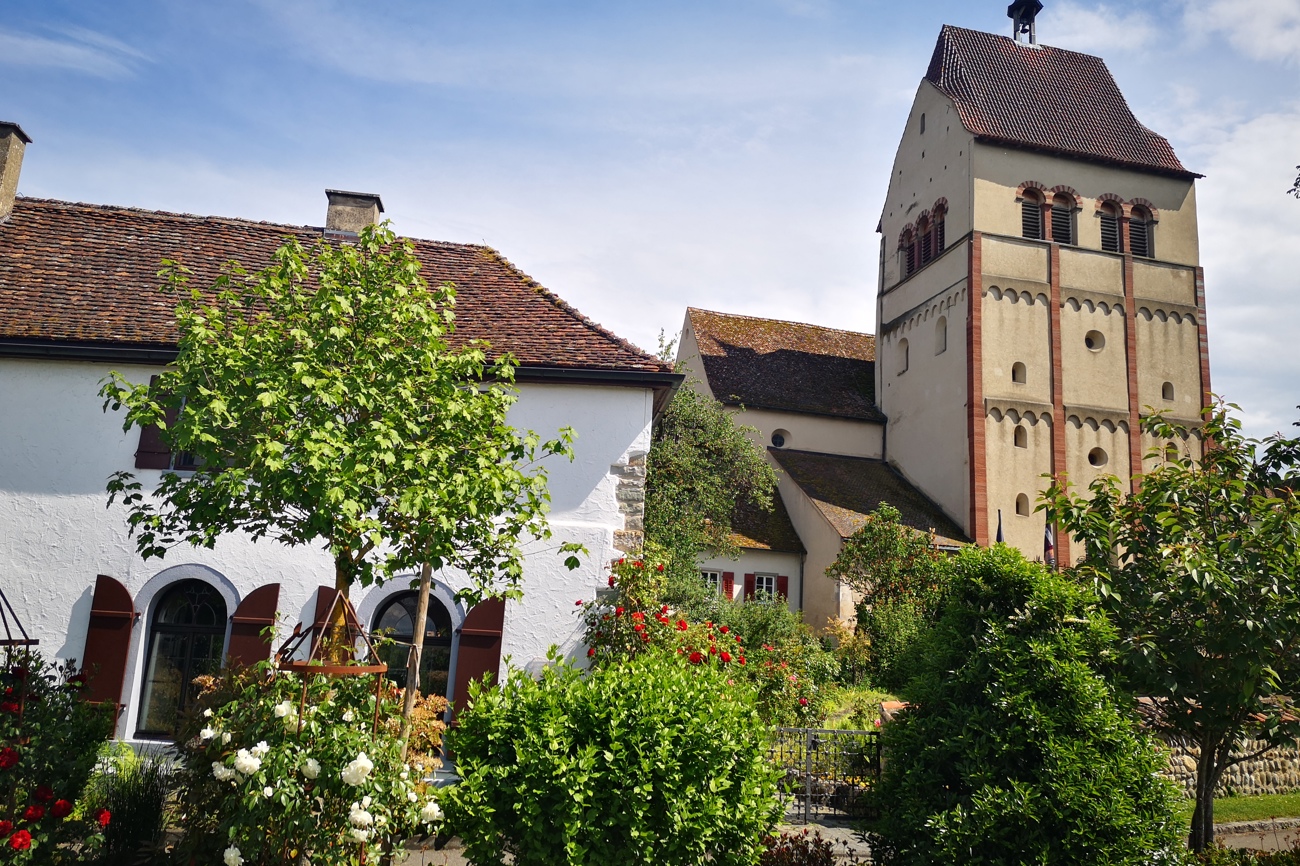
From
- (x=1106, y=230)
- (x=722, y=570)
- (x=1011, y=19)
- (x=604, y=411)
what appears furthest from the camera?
(x=1011, y=19)

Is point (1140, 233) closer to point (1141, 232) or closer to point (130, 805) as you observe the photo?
point (1141, 232)

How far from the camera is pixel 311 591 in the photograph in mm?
11852

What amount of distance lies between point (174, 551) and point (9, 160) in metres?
7.76

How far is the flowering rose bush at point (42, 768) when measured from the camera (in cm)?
627

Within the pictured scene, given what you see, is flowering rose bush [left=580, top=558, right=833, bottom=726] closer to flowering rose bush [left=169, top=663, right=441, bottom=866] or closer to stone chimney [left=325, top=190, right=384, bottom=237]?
flowering rose bush [left=169, top=663, right=441, bottom=866]

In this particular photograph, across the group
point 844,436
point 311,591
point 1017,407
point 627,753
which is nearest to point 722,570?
point 844,436

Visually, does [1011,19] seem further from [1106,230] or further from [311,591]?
[311,591]

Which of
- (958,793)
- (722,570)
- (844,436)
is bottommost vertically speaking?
(958,793)

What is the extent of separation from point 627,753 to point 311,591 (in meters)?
7.16

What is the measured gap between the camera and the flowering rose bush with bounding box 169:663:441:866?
5.67 meters

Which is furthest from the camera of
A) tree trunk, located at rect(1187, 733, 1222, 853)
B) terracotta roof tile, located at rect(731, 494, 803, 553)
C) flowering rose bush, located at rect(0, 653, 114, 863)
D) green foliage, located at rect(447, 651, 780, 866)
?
terracotta roof tile, located at rect(731, 494, 803, 553)

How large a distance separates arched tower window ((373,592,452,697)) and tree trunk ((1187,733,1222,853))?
27.7 ft

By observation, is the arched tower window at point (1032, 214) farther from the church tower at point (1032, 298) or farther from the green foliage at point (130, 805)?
the green foliage at point (130, 805)

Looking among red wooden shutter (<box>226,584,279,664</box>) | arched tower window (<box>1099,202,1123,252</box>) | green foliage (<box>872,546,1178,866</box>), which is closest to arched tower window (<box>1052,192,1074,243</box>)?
arched tower window (<box>1099,202,1123,252</box>)
